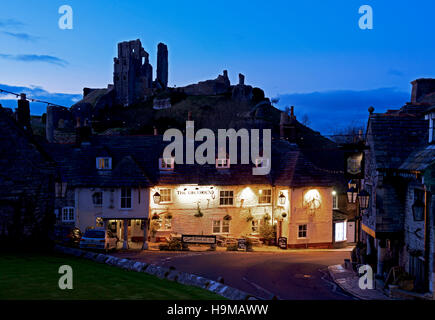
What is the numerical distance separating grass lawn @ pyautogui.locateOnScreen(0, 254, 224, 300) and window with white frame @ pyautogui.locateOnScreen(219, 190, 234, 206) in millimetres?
20695

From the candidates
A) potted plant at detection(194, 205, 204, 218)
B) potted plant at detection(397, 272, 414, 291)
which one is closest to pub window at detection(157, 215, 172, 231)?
potted plant at detection(194, 205, 204, 218)

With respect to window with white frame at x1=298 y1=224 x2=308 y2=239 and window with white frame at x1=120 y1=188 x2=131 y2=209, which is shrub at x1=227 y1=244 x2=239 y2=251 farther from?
window with white frame at x1=120 y1=188 x2=131 y2=209

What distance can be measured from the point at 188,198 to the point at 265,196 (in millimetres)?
7002

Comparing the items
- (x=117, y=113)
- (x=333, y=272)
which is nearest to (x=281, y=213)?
(x=333, y=272)

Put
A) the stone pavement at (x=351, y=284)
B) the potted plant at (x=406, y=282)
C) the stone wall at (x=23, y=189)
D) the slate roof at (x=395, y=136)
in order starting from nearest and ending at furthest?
the potted plant at (x=406, y=282), the stone pavement at (x=351, y=284), the slate roof at (x=395, y=136), the stone wall at (x=23, y=189)

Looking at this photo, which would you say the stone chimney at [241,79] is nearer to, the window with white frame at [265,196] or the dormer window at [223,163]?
the dormer window at [223,163]

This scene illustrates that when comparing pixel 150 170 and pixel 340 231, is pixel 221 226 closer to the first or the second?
pixel 150 170

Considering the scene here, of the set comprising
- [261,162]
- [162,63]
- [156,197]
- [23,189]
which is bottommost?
[156,197]

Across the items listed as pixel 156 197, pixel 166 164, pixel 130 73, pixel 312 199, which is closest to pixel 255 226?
pixel 312 199

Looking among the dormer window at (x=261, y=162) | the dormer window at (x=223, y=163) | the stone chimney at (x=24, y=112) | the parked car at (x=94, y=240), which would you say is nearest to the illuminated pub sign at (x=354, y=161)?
the dormer window at (x=261, y=162)

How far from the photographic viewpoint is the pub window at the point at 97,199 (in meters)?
36.4

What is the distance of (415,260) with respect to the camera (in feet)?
66.8

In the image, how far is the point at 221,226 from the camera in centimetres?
3831

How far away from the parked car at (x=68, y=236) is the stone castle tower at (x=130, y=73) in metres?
99.4
